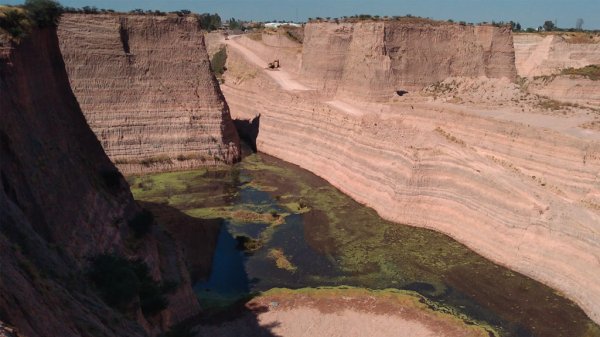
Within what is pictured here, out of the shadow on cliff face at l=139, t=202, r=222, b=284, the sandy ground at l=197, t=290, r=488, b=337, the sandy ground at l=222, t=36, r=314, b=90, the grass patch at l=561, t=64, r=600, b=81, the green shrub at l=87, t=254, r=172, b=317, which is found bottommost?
the shadow on cliff face at l=139, t=202, r=222, b=284

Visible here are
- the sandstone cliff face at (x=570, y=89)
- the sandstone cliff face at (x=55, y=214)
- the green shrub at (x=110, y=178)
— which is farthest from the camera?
the sandstone cliff face at (x=570, y=89)

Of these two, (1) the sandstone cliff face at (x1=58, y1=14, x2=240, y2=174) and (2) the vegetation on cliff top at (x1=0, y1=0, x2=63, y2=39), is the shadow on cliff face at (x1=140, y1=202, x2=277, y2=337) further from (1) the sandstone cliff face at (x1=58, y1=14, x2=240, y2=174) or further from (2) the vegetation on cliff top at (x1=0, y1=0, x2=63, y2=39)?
(2) the vegetation on cliff top at (x1=0, y1=0, x2=63, y2=39)

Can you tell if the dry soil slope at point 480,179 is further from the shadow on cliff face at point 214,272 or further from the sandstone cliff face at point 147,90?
the shadow on cliff face at point 214,272

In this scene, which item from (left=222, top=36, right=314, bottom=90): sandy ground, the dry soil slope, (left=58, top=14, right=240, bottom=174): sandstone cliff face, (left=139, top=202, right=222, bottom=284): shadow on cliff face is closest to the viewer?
the dry soil slope

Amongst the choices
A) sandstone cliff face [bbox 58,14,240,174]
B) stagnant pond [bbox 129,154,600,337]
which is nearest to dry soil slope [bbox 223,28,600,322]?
stagnant pond [bbox 129,154,600,337]

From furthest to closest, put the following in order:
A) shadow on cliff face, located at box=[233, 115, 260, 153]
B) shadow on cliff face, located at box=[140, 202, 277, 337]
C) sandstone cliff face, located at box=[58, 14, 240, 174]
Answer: shadow on cliff face, located at box=[233, 115, 260, 153], sandstone cliff face, located at box=[58, 14, 240, 174], shadow on cliff face, located at box=[140, 202, 277, 337]

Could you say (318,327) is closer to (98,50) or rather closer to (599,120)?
(599,120)

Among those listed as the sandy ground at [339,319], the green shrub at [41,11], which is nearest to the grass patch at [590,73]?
the sandy ground at [339,319]

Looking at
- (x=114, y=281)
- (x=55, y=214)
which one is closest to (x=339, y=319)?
(x=114, y=281)

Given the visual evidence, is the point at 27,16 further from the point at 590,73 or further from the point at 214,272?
the point at 590,73
